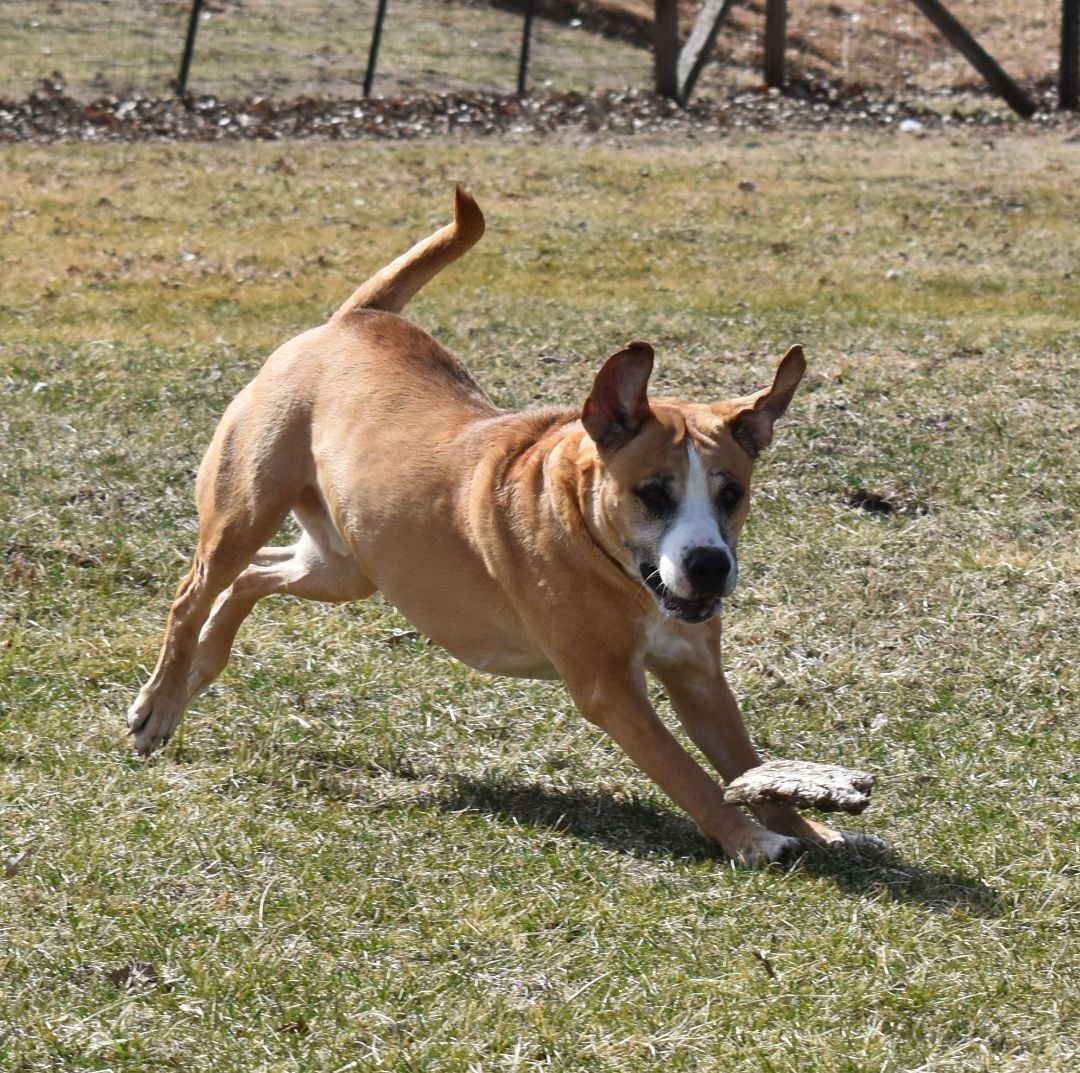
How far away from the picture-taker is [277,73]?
23516 millimetres

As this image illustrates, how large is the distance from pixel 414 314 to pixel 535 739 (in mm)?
6190

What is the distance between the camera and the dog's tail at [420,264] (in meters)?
6.38

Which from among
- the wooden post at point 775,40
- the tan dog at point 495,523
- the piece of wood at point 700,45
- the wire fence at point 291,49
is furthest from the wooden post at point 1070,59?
the tan dog at point 495,523

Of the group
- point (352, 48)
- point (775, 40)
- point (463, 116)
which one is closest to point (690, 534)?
point (463, 116)

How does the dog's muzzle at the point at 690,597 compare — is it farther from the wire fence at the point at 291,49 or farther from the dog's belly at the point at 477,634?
the wire fence at the point at 291,49

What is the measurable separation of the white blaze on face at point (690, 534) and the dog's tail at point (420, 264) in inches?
65.8

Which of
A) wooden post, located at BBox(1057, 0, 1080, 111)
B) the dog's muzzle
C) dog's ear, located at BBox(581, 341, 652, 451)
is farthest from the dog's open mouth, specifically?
wooden post, located at BBox(1057, 0, 1080, 111)

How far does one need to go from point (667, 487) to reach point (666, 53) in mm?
17530

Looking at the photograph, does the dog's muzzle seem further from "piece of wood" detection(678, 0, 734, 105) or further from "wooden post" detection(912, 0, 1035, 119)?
"wooden post" detection(912, 0, 1035, 119)

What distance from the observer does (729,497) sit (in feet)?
16.8

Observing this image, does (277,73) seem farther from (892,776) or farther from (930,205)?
(892,776)

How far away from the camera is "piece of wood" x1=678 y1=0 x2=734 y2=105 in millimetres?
21297

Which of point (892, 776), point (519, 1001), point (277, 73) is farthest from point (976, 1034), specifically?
point (277, 73)

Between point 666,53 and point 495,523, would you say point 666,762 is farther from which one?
point 666,53
